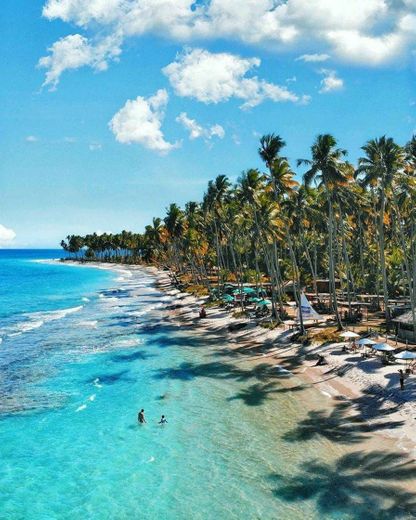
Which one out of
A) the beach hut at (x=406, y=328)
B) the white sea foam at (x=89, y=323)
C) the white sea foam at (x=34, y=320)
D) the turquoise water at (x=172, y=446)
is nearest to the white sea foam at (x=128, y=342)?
the turquoise water at (x=172, y=446)

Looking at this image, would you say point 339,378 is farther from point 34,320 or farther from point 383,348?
point 34,320

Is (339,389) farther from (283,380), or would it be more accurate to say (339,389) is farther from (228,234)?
(228,234)

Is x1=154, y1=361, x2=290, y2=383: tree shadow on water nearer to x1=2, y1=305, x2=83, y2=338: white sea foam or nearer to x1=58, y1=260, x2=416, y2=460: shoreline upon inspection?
x1=58, y1=260, x2=416, y2=460: shoreline

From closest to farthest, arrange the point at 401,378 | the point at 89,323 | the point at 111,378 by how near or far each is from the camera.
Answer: the point at 401,378 → the point at 111,378 → the point at 89,323

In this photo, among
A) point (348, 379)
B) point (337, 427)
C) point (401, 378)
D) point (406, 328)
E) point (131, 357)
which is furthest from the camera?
point (131, 357)

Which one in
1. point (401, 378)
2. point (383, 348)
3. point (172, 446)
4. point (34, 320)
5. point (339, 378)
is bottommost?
point (172, 446)

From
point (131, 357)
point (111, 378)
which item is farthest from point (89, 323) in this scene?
point (111, 378)

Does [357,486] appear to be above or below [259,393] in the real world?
below

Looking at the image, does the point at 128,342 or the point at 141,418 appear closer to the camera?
the point at 141,418
